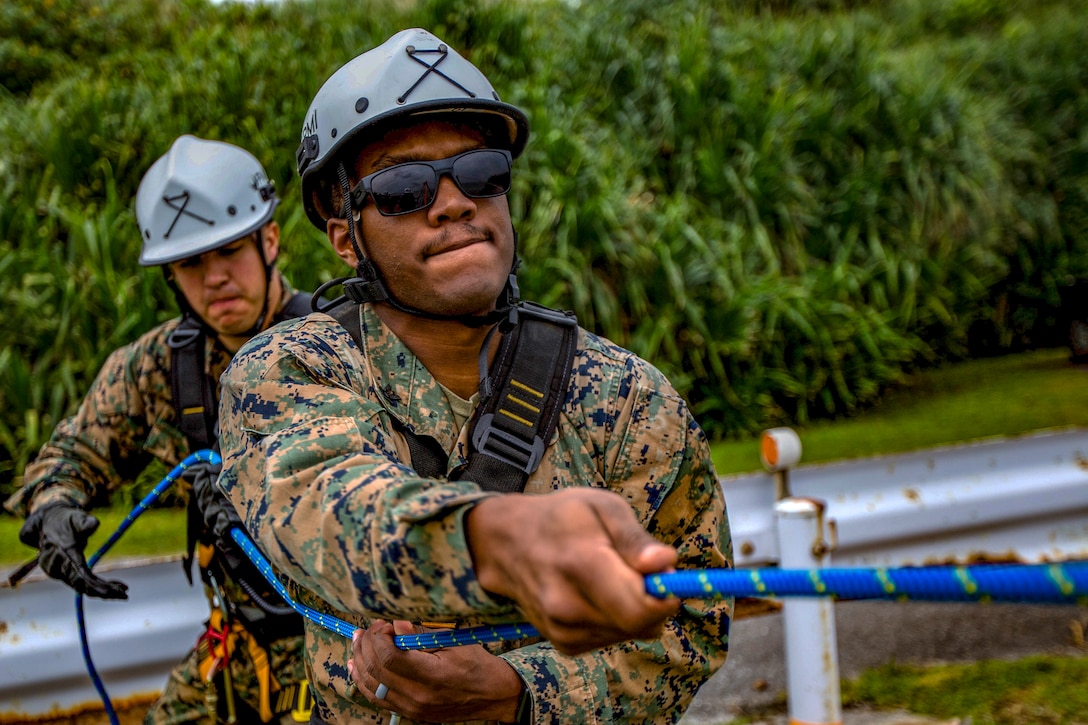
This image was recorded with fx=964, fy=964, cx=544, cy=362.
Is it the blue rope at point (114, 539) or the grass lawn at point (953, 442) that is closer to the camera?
the blue rope at point (114, 539)

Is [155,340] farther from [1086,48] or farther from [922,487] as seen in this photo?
[1086,48]

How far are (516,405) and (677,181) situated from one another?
17.3ft

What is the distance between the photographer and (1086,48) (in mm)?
9070

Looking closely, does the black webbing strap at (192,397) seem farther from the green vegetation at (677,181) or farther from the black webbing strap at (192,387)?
the green vegetation at (677,181)

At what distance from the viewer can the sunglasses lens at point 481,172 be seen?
1691mm

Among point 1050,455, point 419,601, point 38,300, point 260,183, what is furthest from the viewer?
point 38,300

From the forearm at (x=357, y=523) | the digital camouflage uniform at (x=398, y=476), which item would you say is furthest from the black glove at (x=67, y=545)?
the forearm at (x=357, y=523)

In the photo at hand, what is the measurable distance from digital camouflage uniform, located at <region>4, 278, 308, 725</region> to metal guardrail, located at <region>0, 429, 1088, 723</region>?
20cm

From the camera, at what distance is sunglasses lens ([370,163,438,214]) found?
166 centimetres

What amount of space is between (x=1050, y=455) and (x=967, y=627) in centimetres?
70

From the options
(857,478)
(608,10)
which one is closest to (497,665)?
(857,478)

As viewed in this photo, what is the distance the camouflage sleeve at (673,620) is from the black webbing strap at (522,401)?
0.48 ft

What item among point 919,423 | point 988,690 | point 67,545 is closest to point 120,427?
point 67,545

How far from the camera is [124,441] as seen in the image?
115 inches
